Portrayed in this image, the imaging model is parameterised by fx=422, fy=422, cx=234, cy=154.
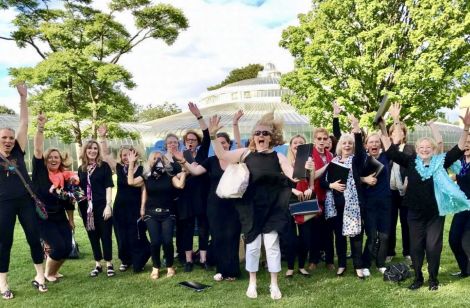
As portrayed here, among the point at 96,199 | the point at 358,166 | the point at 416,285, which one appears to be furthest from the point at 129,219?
the point at 416,285

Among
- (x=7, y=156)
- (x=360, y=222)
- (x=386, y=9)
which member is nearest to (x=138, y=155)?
(x=7, y=156)

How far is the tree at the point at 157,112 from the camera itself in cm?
7044

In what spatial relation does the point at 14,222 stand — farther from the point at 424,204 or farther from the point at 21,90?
the point at 424,204

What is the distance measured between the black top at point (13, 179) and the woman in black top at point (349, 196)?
374 cm

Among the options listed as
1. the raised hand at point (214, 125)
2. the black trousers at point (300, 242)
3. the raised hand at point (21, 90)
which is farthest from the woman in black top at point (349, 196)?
the raised hand at point (21, 90)

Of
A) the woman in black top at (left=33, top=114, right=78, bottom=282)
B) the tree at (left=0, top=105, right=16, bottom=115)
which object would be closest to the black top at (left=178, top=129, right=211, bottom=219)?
the woman in black top at (left=33, top=114, right=78, bottom=282)

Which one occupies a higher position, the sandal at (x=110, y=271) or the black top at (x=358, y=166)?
the black top at (x=358, y=166)

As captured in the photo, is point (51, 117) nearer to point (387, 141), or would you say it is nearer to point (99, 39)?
point (99, 39)

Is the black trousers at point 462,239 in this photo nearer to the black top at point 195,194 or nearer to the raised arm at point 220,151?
the raised arm at point 220,151

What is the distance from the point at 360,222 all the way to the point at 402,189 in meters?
1.15

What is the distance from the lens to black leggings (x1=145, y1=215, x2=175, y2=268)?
5.74 m

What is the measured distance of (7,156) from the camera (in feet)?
16.6

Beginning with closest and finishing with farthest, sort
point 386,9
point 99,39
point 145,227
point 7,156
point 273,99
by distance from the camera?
point 7,156
point 145,227
point 386,9
point 99,39
point 273,99

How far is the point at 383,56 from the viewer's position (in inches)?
661
